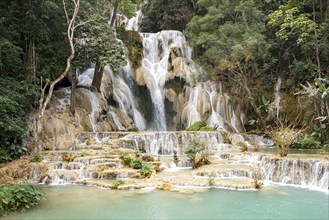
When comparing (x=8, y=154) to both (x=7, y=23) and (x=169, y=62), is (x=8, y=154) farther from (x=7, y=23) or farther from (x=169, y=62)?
(x=169, y=62)

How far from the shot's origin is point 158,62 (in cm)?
2633

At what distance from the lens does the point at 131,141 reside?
55.6ft

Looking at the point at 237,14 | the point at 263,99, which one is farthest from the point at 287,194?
the point at 237,14

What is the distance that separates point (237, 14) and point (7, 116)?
62.3ft

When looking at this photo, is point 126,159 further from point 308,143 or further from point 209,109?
point 209,109

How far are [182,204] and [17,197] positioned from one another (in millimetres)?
4125

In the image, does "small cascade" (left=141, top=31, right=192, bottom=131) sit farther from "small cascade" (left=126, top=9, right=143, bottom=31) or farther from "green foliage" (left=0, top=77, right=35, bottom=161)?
"green foliage" (left=0, top=77, right=35, bottom=161)

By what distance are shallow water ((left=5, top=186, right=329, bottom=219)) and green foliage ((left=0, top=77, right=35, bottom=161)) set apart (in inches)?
162

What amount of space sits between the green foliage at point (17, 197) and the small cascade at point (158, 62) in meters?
15.9

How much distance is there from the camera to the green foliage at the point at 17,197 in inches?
316

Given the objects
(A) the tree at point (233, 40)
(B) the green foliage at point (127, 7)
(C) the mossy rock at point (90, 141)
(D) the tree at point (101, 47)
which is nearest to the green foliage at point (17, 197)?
(C) the mossy rock at point (90, 141)

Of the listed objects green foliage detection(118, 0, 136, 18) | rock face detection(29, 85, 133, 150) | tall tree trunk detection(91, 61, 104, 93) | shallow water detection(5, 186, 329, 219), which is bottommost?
shallow water detection(5, 186, 329, 219)

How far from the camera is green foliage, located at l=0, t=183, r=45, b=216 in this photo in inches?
316

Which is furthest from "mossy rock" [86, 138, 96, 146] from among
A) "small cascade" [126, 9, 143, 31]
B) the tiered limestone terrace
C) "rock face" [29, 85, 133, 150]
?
"small cascade" [126, 9, 143, 31]
